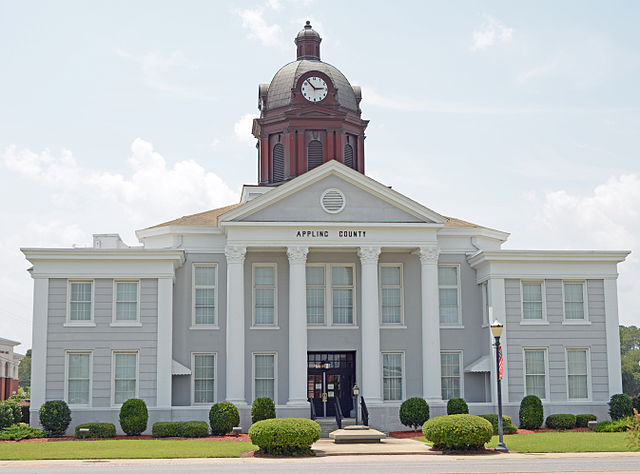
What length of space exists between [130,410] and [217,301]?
6.69m

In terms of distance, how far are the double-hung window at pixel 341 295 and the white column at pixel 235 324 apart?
4800mm

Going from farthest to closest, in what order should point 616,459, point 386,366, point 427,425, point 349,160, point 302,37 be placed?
point 302,37 < point 349,160 < point 386,366 < point 427,425 < point 616,459

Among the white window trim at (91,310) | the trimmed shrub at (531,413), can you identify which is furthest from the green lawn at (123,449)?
the trimmed shrub at (531,413)

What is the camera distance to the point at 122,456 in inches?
1043

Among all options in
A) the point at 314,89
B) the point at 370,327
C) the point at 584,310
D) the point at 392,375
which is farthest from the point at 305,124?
the point at 584,310

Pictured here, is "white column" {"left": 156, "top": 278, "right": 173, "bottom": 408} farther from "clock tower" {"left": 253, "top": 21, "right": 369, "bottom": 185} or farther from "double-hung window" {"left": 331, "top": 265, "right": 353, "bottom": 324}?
"clock tower" {"left": 253, "top": 21, "right": 369, "bottom": 185}

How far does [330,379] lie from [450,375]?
565 centimetres

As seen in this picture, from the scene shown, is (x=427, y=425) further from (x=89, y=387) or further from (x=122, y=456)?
(x=89, y=387)

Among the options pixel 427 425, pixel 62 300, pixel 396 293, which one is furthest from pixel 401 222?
pixel 62 300

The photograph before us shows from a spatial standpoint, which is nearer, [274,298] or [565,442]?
[565,442]

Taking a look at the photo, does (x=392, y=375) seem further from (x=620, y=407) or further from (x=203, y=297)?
(x=620, y=407)

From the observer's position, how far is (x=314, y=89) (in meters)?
46.3

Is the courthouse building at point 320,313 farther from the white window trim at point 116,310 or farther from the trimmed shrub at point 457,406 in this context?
the trimmed shrub at point 457,406

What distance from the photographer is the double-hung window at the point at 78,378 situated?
3697 cm
